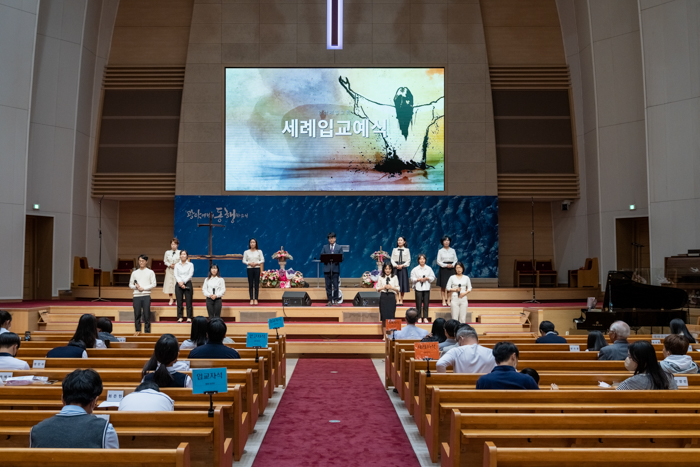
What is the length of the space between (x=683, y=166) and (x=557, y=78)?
17.4ft

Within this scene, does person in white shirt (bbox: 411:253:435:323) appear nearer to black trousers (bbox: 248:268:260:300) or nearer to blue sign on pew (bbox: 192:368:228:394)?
black trousers (bbox: 248:268:260:300)

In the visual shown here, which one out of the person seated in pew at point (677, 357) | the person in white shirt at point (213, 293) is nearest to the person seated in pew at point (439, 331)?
the person seated in pew at point (677, 357)

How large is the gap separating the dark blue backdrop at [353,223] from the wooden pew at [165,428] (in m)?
12.7

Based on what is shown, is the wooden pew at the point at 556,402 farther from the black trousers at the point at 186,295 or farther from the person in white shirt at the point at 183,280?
the black trousers at the point at 186,295

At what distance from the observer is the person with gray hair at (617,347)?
18.7ft

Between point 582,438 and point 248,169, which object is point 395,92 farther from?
point 582,438

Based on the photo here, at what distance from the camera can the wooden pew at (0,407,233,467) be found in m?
3.11

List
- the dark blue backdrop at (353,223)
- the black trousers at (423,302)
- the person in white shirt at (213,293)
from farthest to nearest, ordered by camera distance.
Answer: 1. the dark blue backdrop at (353,223)
2. the black trousers at (423,302)
3. the person in white shirt at (213,293)

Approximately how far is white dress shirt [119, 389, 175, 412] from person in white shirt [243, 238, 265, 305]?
8.23 m

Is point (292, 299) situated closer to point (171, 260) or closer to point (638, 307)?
point (171, 260)

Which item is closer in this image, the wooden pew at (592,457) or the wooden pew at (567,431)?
the wooden pew at (592,457)

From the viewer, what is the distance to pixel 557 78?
16.7m

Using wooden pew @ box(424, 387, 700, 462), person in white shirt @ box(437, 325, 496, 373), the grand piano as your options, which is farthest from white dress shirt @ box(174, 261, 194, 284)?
wooden pew @ box(424, 387, 700, 462)

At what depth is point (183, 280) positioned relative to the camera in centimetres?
1045
